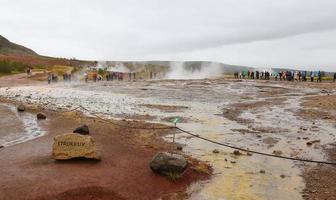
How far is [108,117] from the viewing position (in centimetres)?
2320

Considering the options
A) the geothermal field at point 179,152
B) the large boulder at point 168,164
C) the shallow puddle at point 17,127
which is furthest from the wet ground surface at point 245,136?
the shallow puddle at point 17,127

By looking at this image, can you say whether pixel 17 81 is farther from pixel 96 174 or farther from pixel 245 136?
pixel 96 174

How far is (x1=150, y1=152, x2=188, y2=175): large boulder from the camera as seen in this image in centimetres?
1185

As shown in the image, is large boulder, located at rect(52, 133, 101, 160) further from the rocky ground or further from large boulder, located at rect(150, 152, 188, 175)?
large boulder, located at rect(150, 152, 188, 175)

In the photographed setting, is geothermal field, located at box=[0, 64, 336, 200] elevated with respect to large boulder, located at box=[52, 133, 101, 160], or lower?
lower

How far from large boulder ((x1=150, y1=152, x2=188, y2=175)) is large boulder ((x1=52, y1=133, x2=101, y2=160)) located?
198 cm

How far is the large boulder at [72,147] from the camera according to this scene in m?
12.7

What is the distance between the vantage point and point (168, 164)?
468 inches

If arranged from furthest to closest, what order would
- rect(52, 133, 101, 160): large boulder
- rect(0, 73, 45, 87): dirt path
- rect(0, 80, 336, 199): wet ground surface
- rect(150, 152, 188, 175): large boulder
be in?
rect(0, 73, 45, 87): dirt path, rect(52, 133, 101, 160): large boulder, rect(150, 152, 188, 175): large boulder, rect(0, 80, 336, 199): wet ground surface

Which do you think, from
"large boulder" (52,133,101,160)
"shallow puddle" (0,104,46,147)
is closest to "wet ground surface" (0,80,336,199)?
"large boulder" (52,133,101,160)

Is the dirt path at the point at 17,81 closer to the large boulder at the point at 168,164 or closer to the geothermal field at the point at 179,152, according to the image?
the geothermal field at the point at 179,152

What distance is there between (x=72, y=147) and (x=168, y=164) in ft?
9.47

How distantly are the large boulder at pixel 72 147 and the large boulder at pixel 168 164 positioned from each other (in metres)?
1.98

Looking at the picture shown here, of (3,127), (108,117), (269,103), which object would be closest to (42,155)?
(3,127)
